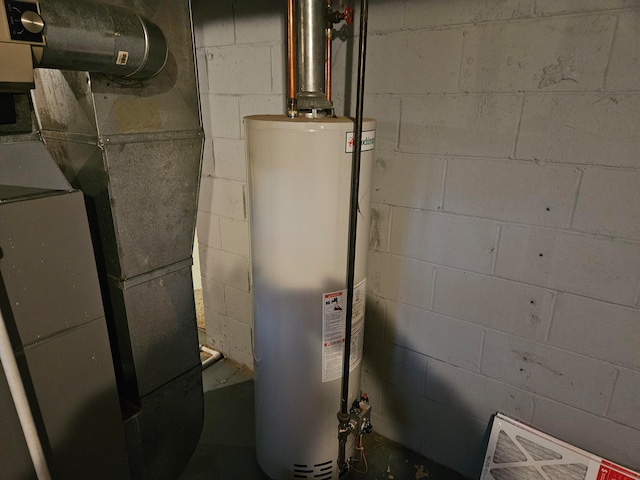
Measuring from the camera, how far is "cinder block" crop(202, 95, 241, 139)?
1.86 metres

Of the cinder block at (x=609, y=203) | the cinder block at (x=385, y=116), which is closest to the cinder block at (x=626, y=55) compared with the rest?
the cinder block at (x=609, y=203)

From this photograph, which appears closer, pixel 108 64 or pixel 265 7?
pixel 108 64

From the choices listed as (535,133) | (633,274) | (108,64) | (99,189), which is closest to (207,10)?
(108,64)

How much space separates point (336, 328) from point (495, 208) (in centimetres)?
64

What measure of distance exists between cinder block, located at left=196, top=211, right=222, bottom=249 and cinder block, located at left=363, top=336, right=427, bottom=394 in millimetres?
929

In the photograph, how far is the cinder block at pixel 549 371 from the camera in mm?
1316

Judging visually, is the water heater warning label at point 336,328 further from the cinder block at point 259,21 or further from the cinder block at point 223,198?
the cinder block at point 259,21

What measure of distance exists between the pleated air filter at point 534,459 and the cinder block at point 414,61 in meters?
1.19

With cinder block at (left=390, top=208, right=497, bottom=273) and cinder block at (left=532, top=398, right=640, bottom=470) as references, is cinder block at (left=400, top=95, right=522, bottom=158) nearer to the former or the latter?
cinder block at (left=390, top=208, right=497, bottom=273)

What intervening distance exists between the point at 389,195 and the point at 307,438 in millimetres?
903

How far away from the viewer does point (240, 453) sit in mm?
1773

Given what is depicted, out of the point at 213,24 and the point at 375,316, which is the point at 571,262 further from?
the point at 213,24

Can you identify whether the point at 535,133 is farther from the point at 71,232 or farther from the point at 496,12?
the point at 71,232

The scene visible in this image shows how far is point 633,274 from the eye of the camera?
1186mm
